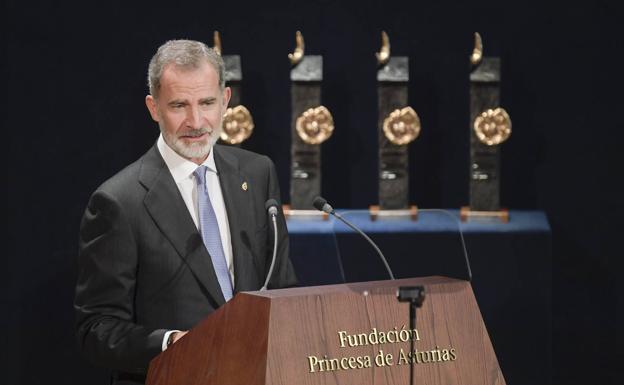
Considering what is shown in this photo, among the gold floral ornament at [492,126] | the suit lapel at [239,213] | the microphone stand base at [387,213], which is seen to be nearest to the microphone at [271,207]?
the suit lapel at [239,213]

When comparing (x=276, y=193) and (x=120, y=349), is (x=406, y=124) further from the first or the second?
(x=120, y=349)

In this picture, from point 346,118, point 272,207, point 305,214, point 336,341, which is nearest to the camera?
point 336,341

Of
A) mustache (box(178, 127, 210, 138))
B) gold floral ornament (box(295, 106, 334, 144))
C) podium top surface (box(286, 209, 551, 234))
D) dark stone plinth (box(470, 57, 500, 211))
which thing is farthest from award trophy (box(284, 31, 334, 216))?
mustache (box(178, 127, 210, 138))

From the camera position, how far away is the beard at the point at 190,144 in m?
2.83

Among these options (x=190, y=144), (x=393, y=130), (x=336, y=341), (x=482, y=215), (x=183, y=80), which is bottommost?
(x=482, y=215)

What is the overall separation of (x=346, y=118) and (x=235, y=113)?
658mm

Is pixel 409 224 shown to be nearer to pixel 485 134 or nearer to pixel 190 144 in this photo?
pixel 485 134

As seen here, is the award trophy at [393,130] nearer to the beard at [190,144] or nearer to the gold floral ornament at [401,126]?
the gold floral ornament at [401,126]

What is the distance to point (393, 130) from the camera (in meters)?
4.64

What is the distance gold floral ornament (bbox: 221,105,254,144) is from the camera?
4605mm

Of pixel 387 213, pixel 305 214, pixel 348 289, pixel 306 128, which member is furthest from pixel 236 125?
pixel 348 289

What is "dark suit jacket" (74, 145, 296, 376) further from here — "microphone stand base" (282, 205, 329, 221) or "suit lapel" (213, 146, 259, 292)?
"microphone stand base" (282, 205, 329, 221)

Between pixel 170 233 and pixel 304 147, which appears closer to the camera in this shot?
pixel 170 233

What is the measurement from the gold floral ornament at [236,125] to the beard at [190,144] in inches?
68.4
